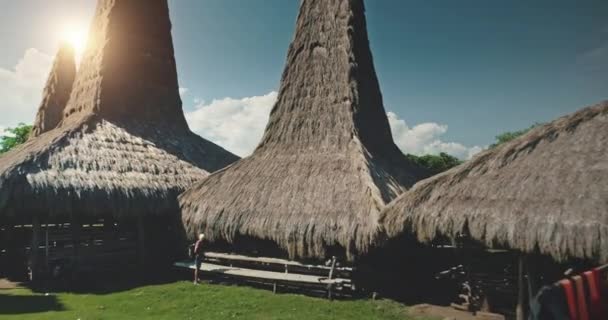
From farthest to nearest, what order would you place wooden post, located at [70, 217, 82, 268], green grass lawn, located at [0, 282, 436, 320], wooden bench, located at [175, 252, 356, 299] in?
wooden post, located at [70, 217, 82, 268] < wooden bench, located at [175, 252, 356, 299] < green grass lawn, located at [0, 282, 436, 320]

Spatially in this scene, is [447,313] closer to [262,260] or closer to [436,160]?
[262,260]

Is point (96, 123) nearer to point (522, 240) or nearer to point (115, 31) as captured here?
point (115, 31)

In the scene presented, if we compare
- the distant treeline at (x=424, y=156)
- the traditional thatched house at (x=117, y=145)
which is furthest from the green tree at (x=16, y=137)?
the traditional thatched house at (x=117, y=145)

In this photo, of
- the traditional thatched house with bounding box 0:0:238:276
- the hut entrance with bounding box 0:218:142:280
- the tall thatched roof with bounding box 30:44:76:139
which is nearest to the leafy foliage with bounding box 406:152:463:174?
the traditional thatched house with bounding box 0:0:238:276

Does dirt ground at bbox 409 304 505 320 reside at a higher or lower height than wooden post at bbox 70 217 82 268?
lower

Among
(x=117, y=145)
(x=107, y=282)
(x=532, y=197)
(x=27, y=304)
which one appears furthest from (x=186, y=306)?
(x=117, y=145)

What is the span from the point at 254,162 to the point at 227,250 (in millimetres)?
2936

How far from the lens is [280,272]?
11.0 m

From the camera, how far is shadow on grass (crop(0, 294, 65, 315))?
8.07 meters

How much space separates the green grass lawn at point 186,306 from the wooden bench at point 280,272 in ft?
1.41

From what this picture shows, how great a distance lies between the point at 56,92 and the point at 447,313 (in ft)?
82.0

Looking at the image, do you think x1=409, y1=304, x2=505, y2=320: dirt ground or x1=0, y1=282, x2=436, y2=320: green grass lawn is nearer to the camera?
x1=0, y1=282, x2=436, y2=320: green grass lawn

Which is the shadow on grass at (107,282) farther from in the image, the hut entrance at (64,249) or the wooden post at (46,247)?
the wooden post at (46,247)

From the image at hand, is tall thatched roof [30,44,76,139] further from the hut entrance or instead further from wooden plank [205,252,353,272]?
wooden plank [205,252,353,272]
